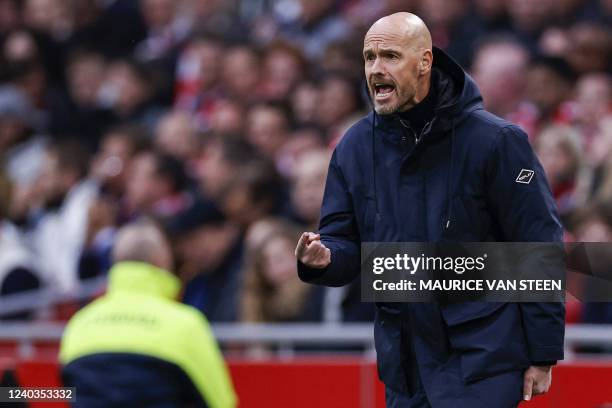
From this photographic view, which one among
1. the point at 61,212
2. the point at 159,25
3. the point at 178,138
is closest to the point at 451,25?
the point at 178,138

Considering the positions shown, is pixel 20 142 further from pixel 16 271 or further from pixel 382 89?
pixel 382 89

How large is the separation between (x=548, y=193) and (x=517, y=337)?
51 cm

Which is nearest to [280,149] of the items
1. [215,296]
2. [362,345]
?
[215,296]

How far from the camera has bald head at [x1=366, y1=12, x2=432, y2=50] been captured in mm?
4391

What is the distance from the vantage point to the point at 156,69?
11359 mm

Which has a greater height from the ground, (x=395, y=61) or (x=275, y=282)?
(x=395, y=61)

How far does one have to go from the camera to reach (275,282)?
786 centimetres

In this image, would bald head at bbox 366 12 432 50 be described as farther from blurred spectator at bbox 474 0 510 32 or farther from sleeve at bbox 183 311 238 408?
blurred spectator at bbox 474 0 510 32

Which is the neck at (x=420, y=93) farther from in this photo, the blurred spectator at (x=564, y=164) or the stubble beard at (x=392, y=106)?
the blurred spectator at (x=564, y=164)

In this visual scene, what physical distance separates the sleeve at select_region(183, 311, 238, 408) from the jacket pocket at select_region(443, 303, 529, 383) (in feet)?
4.06

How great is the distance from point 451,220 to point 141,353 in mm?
1464

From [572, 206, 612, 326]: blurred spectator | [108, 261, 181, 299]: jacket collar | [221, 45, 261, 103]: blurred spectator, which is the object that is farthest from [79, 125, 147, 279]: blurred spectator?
[108, 261, 181, 299]: jacket collar

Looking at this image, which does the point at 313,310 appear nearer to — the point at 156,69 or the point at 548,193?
the point at 548,193

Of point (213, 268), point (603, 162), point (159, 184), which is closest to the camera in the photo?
point (603, 162)
